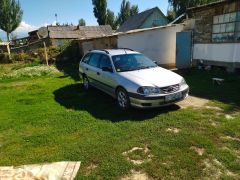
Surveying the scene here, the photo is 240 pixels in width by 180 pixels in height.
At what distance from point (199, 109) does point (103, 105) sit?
2893 millimetres

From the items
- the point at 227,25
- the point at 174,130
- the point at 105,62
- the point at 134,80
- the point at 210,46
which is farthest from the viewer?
the point at 210,46

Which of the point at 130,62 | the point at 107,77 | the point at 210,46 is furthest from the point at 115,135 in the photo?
the point at 210,46

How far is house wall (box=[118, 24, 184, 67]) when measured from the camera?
15.1 metres

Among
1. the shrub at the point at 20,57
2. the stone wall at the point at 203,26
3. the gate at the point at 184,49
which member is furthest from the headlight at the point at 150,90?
the shrub at the point at 20,57

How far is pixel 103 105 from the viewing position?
309 inches

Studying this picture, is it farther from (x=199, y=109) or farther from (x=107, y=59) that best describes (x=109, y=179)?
(x=107, y=59)

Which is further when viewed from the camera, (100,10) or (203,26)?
(100,10)

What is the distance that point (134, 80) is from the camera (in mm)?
6762

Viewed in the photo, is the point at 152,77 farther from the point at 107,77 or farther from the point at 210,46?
the point at 210,46

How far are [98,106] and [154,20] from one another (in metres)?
24.7

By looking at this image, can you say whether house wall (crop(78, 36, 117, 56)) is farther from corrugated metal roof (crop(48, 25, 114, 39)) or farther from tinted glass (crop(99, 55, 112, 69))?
corrugated metal roof (crop(48, 25, 114, 39))

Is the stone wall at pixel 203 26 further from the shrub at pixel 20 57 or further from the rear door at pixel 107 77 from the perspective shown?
the shrub at pixel 20 57

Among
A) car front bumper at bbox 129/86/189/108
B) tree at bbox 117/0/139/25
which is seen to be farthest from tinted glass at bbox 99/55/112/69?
tree at bbox 117/0/139/25

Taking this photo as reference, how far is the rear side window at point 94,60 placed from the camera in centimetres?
883
